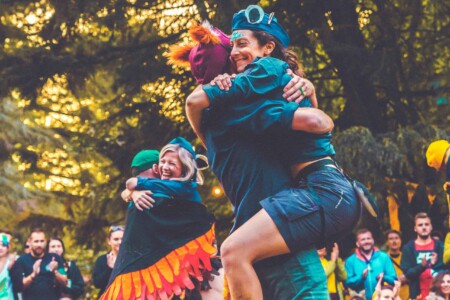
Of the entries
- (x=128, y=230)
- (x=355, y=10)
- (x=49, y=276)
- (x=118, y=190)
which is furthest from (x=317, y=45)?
(x=128, y=230)

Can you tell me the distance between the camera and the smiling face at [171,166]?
7.85 metres

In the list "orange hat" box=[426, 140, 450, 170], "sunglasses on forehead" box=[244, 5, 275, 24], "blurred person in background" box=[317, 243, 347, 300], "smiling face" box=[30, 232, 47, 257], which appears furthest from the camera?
"smiling face" box=[30, 232, 47, 257]

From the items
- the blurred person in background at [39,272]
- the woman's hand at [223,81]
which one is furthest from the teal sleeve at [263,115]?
the blurred person in background at [39,272]

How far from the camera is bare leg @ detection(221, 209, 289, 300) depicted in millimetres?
4809

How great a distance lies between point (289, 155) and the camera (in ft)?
16.8

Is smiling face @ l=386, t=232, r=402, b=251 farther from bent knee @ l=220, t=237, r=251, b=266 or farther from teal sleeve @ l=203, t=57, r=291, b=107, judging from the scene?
bent knee @ l=220, t=237, r=251, b=266

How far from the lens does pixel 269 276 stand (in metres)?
5.00

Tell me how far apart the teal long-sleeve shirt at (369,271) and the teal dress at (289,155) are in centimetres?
625

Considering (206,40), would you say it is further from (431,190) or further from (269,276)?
(431,190)

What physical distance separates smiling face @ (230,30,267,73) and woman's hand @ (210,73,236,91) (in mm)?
250

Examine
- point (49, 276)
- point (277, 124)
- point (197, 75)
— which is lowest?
point (49, 276)

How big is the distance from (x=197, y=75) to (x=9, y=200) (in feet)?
51.2

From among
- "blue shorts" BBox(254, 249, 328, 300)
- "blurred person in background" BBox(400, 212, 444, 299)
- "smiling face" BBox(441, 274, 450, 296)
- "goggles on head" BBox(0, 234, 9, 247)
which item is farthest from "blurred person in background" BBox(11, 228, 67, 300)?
"blue shorts" BBox(254, 249, 328, 300)

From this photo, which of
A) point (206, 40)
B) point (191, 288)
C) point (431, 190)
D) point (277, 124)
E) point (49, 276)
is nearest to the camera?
point (277, 124)
